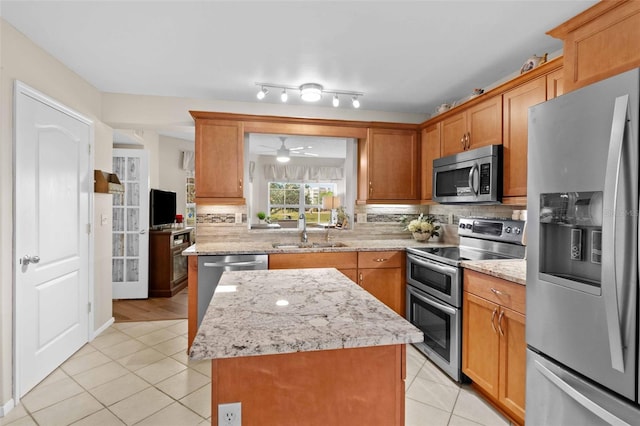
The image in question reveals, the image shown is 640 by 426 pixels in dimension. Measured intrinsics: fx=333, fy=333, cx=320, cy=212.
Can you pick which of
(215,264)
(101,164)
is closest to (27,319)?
(215,264)

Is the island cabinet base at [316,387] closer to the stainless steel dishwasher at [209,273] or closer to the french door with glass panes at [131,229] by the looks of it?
the stainless steel dishwasher at [209,273]

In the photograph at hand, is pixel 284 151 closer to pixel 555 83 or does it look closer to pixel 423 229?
pixel 423 229

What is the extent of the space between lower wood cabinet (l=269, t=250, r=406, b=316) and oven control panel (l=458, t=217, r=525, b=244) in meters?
0.65

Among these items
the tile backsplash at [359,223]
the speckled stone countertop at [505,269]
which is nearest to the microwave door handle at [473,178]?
the tile backsplash at [359,223]

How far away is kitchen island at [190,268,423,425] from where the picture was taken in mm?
1006

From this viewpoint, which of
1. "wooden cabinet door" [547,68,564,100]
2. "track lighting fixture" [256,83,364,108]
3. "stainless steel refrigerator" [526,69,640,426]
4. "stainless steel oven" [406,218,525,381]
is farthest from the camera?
"track lighting fixture" [256,83,364,108]

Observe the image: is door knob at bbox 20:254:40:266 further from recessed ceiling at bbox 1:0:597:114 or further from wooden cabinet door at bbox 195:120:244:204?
recessed ceiling at bbox 1:0:597:114

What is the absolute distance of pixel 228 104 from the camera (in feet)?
11.7

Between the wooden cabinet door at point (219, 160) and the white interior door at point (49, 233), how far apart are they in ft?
3.30

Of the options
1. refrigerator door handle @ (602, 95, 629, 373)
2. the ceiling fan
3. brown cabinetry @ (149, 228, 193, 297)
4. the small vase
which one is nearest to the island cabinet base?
refrigerator door handle @ (602, 95, 629, 373)

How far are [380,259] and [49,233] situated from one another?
279 cm

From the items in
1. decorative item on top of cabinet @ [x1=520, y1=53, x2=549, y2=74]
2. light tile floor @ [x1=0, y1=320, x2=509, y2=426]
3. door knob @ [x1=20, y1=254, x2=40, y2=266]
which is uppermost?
decorative item on top of cabinet @ [x1=520, y1=53, x2=549, y2=74]

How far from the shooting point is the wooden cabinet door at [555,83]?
2.05m

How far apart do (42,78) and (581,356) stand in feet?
12.2
